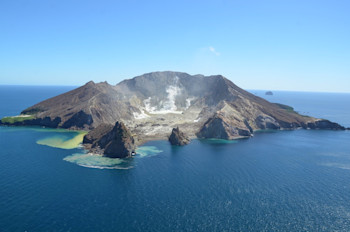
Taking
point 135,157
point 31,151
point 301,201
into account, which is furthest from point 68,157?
point 301,201

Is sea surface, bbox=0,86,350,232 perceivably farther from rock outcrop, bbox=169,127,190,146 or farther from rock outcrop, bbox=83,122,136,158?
rock outcrop, bbox=169,127,190,146

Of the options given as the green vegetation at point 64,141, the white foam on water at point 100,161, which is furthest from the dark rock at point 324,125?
the green vegetation at point 64,141

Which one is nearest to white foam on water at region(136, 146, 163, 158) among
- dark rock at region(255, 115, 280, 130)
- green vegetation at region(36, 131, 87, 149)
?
green vegetation at region(36, 131, 87, 149)

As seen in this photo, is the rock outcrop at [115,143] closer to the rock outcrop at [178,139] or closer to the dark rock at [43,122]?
the rock outcrop at [178,139]

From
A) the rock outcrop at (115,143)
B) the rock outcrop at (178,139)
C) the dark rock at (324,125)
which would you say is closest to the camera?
the rock outcrop at (115,143)

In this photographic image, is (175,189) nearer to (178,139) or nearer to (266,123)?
(178,139)

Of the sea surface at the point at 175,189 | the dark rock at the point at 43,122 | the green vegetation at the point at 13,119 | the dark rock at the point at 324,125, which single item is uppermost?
the green vegetation at the point at 13,119

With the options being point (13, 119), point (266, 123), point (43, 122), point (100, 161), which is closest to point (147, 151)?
point (100, 161)
